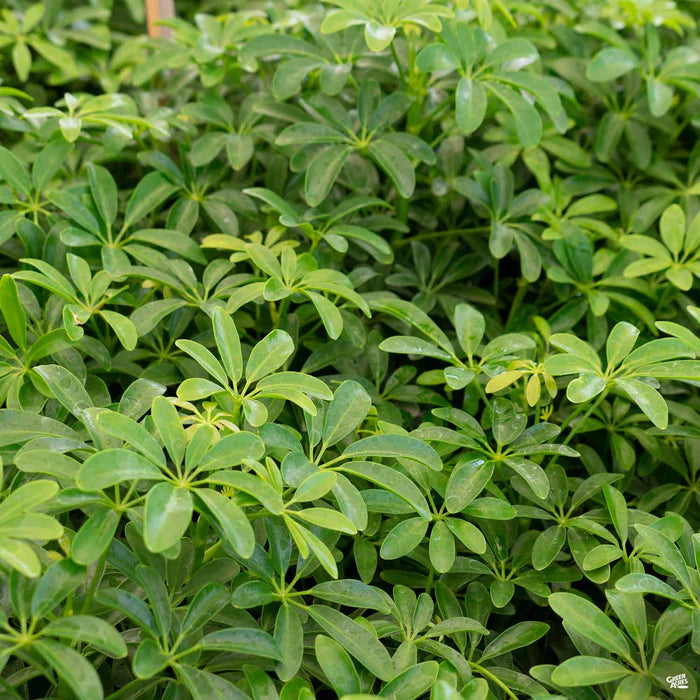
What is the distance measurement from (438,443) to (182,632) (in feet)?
1.45

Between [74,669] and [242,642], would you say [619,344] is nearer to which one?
[242,642]

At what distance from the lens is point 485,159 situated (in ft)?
4.80

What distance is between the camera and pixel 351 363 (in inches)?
49.0

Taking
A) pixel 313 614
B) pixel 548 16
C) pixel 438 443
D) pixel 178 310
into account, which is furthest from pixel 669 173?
pixel 313 614

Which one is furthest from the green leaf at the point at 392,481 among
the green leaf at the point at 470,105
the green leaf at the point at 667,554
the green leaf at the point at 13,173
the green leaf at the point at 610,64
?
the green leaf at the point at 610,64

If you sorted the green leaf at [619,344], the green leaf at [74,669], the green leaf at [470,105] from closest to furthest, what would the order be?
the green leaf at [74,669], the green leaf at [619,344], the green leaf at [470,105]

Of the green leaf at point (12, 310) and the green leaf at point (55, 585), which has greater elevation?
the green leaf at point (12, 310)

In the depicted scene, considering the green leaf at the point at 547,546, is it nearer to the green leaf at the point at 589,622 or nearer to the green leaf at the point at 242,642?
the green leaf at the point at 589,622

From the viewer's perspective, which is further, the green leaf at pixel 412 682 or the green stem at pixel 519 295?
the green stem at pixel 519 295

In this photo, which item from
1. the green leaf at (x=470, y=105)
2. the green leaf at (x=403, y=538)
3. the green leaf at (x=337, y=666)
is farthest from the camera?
the green leaf at (x=470, y=105)

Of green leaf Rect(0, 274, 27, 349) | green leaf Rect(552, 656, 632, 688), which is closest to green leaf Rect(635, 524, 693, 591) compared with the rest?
green leaf Rect(552, 656, 632, 688)

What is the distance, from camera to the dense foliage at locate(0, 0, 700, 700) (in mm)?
818

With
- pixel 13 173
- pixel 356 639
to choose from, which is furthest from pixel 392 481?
pixel 13 173

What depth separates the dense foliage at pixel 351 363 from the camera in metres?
0.82
